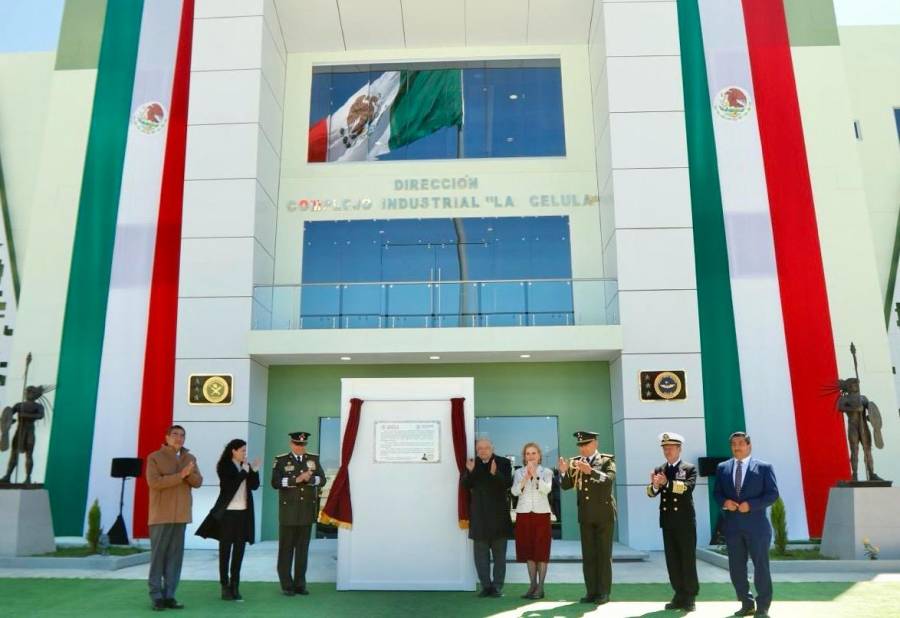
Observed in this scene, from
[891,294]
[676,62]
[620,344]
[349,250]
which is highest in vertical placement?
[676,62]

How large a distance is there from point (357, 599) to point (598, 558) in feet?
8.01

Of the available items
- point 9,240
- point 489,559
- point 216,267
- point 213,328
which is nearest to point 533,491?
point 489,559

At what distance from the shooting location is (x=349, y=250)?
49.7 ft

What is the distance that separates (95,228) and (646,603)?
12092mm

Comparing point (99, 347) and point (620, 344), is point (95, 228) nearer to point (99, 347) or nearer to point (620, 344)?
point (99, 347)

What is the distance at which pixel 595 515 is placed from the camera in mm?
7484

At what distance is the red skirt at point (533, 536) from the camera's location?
769cm

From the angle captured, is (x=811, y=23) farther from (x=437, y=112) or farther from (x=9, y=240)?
(x=9, y=240)

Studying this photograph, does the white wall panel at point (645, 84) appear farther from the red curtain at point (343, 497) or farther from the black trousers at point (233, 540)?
the black trousers at point (233, 540)

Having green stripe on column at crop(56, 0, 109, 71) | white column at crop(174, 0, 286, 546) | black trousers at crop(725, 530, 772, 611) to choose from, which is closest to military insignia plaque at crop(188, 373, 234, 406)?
white column at crop(174, 0, 286, 546)

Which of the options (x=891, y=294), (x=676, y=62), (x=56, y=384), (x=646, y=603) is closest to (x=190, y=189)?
(x=56, y=384)

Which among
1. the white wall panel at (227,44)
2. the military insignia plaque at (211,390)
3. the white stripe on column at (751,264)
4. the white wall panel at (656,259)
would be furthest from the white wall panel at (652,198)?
the military insignia plaque at (211,390)

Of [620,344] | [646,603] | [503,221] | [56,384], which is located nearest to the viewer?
[646,603]

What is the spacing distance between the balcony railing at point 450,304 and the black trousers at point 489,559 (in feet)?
18.9
